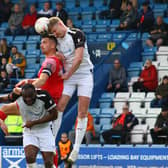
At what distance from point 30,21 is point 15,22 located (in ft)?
1.59

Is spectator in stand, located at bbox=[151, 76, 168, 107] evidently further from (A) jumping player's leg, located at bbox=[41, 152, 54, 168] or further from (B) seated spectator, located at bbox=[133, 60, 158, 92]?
(A) jumping player's leg, located at bbox=[41, 152, 54, 168]

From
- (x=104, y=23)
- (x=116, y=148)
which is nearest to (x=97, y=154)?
(x=116, y=148)

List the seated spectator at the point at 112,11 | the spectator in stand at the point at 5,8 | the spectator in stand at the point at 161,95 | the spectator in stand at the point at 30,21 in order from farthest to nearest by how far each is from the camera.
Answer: the spectator in stand at the point at 5,8 < the spectator in stand at the point at 30,21 < the seated spectator at the point at 112,11 < the spectator in stand at the point at 161,95

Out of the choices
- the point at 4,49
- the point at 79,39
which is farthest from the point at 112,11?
the point at 79,39

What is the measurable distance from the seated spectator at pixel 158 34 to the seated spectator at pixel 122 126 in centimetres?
321

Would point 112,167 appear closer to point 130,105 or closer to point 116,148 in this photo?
point 116,148

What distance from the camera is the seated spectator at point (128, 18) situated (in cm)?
2291

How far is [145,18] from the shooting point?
75.3ft

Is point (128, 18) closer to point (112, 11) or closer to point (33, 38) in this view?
point (112, 11)

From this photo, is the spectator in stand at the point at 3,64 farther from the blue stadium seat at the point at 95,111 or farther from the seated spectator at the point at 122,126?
the seated spectator at the point at 122,126

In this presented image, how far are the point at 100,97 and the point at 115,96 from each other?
1.47ft

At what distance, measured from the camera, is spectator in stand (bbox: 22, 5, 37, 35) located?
25.0 metres

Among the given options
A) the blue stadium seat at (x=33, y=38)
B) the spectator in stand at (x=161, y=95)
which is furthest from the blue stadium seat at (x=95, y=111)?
the blue stadium seat at (x=33, y=38)

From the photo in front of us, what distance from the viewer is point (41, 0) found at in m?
26.5
